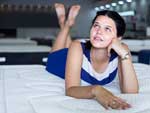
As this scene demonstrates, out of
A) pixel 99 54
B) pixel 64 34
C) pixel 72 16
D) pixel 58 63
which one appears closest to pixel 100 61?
pixel 99 54

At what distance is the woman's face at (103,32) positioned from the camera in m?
1.59

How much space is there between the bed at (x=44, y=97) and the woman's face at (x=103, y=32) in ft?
0.88

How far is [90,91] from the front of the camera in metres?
1.39

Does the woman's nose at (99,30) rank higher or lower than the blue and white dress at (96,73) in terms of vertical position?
Result: higher

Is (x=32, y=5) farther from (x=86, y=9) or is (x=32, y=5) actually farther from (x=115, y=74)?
(x=115, y=74)

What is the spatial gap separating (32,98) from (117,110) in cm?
42

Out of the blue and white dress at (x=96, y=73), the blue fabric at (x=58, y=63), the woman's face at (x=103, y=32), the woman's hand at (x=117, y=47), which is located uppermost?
the woman's face at (x=103, y=32)

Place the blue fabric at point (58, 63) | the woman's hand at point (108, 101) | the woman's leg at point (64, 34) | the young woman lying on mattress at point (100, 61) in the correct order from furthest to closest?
the woman's leg at point (64, 34) < the blue fabric at point (58, 63) < the young woman lying on mattress at point (100, 61) < the woman's hand at point (108, 101)

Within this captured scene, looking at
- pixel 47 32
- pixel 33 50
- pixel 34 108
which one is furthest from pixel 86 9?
pixel 34 108

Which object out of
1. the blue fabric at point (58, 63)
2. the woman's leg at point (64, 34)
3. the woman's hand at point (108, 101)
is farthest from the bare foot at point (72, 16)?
the woman's hand at point (108, 101)

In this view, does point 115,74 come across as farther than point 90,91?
Yes

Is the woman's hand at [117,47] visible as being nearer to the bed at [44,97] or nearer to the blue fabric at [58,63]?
the bed at [44,97]

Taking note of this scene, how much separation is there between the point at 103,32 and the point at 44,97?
43 cm

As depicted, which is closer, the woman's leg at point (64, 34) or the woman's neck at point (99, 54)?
the woman's neck at point (99, 54)
